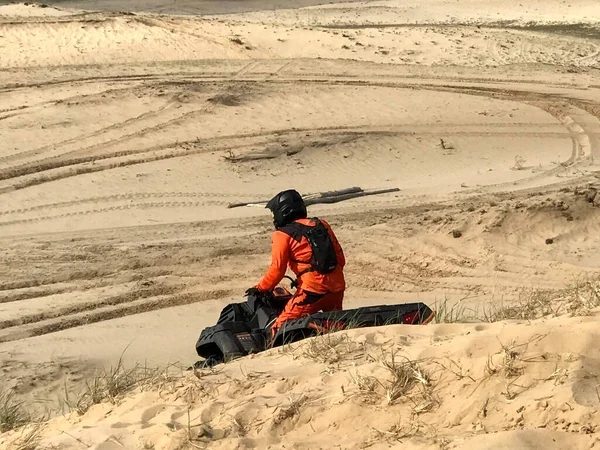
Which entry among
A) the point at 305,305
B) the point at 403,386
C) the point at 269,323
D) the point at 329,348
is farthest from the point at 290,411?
the point at 269,323

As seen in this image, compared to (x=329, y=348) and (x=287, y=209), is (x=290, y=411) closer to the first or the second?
(x=329, y=348)

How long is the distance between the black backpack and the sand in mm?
973

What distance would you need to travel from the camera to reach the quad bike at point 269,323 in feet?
18.8

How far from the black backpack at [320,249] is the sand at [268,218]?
973 millimetres

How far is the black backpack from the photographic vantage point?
609cm

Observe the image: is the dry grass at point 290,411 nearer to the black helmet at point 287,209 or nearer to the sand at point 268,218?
the sand at point 268,218

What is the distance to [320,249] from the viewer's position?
6.08 m

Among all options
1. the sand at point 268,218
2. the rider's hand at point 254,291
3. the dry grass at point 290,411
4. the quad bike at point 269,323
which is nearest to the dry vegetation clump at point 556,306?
the quad bike at point 269,323

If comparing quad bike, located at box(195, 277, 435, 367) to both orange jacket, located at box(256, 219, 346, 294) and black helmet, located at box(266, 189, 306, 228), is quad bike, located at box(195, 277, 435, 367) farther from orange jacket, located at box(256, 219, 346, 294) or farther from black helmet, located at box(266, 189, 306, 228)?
black helmet, located at box(266, 189, 306, 228)

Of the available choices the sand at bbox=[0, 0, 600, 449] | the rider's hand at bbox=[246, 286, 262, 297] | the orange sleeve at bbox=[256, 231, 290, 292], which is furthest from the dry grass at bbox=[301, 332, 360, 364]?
the rider's hand at bbox=[246, 286, 262, 297]

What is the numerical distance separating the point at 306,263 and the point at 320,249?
0.57 feet

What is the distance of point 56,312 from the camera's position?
8117 mm

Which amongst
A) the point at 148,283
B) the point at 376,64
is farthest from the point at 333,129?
the point at 148,283

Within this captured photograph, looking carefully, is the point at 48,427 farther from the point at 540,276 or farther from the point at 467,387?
the point at 540,276
